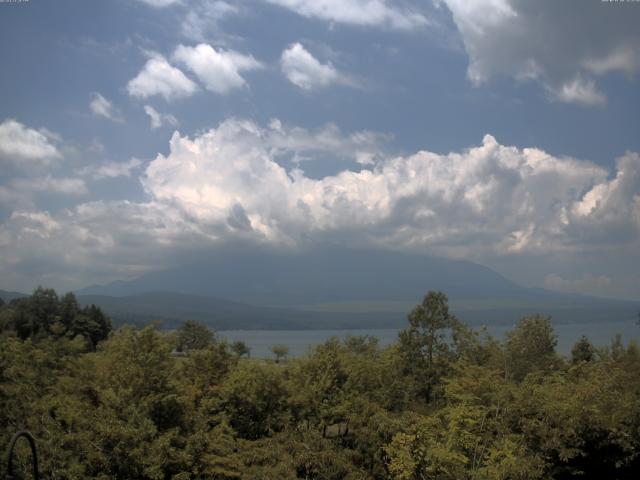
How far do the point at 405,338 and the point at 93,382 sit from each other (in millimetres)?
16910

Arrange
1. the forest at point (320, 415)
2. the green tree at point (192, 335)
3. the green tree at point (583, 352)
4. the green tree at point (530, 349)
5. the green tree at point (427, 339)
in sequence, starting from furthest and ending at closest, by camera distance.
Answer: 1. the green tree at point (192, 335)
2. the green tree at point (583, 352)
3. the green tree at point (530, 349)
4. the green tree at point (427, 339)
5. the forest at point (320, 415)

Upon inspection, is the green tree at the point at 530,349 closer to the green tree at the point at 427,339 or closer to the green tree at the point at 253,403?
the green tree at the point at 427,339

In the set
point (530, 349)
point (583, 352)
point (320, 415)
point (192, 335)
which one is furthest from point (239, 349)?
point (583, 352)

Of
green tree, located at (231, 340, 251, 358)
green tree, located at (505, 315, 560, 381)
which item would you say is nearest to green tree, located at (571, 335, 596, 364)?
green tree, located at (505, 315, 560, 381)

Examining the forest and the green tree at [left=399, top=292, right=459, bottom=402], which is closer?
the forest

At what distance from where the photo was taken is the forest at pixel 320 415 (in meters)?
22.7

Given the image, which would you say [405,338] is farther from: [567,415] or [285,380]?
[567,415]

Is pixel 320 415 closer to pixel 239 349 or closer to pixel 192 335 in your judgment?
pixel 239 349

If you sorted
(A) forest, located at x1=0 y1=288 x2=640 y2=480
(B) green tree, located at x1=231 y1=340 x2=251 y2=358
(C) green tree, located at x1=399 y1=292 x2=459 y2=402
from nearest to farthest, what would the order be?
(A) forest, located at x1=0 y1=288 x2=640 y2=480, (C) green tree, located at x1=399 y1=292 x2=459 y2=402, (B) green tree, located at x1=231 y1=340 x2=251 y2=358

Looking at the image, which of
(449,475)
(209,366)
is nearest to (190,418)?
(209,366)

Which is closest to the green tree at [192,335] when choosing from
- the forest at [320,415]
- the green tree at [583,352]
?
the forest at [320,415]

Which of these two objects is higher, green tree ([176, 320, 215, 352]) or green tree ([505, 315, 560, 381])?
green tree ([505, 315, 560, 381])

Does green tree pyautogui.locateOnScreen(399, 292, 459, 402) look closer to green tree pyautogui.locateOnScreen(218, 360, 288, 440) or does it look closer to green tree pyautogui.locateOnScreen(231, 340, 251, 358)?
green tree pyautogui.locateOnScreen(218, 360, 288, 440)

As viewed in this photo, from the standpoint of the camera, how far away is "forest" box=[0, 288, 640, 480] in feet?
74.5
